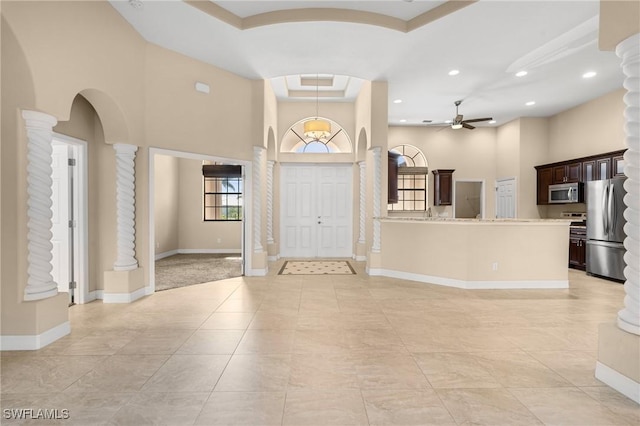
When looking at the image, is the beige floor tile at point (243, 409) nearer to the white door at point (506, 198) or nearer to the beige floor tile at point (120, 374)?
the beige floor tile at point (120, 374)

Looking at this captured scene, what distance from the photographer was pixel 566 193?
26.3ft

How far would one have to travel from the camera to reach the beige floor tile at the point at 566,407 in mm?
2129

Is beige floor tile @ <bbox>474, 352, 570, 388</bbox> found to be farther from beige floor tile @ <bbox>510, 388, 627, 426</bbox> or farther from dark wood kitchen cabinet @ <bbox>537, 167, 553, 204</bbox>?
dark wood kitchen cabinet @ <bbox>537, 167, 553, 204</bbox>

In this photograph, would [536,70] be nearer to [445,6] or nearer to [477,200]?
[445,6]

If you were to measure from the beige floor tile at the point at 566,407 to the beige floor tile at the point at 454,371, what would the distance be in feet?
0.77

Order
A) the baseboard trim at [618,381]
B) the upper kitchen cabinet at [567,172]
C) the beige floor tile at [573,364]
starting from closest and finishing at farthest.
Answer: the baseboard trim at [618,381] → the beige floor tile at [573,364] → the upper kitchen cabinet at [567,172]

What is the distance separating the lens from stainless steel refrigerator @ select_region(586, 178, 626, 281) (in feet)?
20.3

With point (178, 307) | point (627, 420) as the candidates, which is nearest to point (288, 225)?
point (178, 307)

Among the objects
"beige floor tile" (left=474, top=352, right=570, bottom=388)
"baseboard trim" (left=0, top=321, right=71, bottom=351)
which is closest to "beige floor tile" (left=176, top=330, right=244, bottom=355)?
"baseboard trim" (left=0, top=321, right=71, bottom=351)

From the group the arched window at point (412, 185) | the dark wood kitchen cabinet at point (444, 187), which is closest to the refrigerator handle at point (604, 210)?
the dark wood kitchen cabinet at point (444, 187)

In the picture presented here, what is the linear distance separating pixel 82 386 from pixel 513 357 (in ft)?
11.8

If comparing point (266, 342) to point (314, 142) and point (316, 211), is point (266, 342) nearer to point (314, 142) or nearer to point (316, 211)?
point (316, 211)

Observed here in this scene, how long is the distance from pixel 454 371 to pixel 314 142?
23.4 feet

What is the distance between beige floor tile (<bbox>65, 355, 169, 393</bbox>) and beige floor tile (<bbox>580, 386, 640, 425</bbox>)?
3.34 meters
